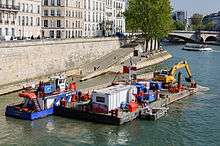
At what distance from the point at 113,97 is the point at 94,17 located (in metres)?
65.4

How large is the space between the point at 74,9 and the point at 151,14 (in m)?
15.5

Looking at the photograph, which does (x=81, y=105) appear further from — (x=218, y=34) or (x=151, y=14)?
(x=218, y=34)

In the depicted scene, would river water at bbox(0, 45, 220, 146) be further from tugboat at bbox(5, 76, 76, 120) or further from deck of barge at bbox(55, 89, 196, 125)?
tugboat at bbox(5, 76, 76, 120)

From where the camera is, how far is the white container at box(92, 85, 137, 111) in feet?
144

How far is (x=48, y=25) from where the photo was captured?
9406 centimetres

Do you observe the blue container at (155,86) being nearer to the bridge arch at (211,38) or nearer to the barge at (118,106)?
the barge at (118,106)

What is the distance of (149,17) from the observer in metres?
98.9

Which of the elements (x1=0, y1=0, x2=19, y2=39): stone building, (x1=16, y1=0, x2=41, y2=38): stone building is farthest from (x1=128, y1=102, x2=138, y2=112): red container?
(x1=16, y1=0, x2=41, y2=38): stone building

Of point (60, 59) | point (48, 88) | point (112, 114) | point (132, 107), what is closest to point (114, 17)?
point (60, 59)

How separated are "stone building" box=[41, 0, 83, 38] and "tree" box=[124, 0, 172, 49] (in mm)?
12319

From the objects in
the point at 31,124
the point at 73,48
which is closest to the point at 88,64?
the point at 73,48

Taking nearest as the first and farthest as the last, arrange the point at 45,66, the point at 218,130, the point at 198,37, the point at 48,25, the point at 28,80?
1. the point at 218,130
2. the point at 28,80
3. the point at 45,66
4. the point at 48,25
5. the point at 198,37

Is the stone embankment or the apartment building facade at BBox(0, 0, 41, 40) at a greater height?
the apartment building facade at BBox(0, 0, 41, 40)

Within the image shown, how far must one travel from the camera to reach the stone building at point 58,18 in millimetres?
92688
